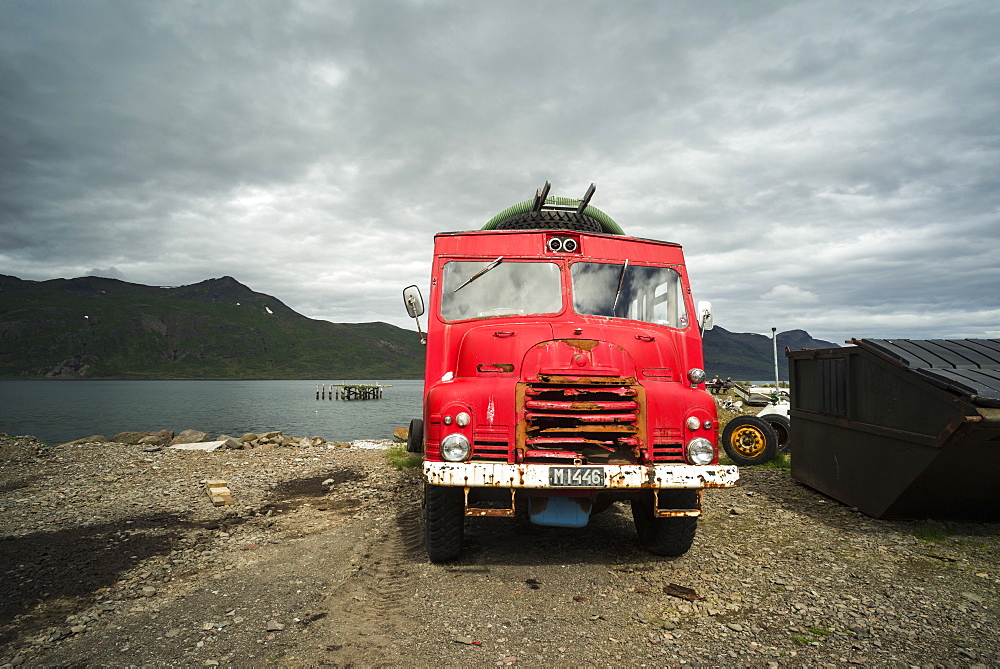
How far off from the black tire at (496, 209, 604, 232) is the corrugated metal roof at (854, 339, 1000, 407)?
368cm

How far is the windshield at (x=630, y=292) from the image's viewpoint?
556cm

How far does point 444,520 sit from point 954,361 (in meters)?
5.80

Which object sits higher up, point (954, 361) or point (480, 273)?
point (480, 273)

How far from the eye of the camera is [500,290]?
5.64 m

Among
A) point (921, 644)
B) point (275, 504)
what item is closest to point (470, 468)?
point (921, 644)

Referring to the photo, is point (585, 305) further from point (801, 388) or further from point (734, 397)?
point (734, 397)

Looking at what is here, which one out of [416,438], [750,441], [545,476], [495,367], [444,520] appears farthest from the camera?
[750,441]

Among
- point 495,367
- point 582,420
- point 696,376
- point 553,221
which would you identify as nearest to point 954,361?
point 696,376

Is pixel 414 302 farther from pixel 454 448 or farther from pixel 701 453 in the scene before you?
pixel 701 453

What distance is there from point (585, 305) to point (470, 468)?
7.33 ft

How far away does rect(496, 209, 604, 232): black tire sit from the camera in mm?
6750

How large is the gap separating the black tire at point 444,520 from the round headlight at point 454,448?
1.91 feet

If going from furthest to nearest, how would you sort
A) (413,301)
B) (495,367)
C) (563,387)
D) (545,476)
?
(413,301)
(495,367)
(563,387)
(545,476)

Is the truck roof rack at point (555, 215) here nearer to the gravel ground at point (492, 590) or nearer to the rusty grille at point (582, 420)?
the rusty grille at point (582, 420)
